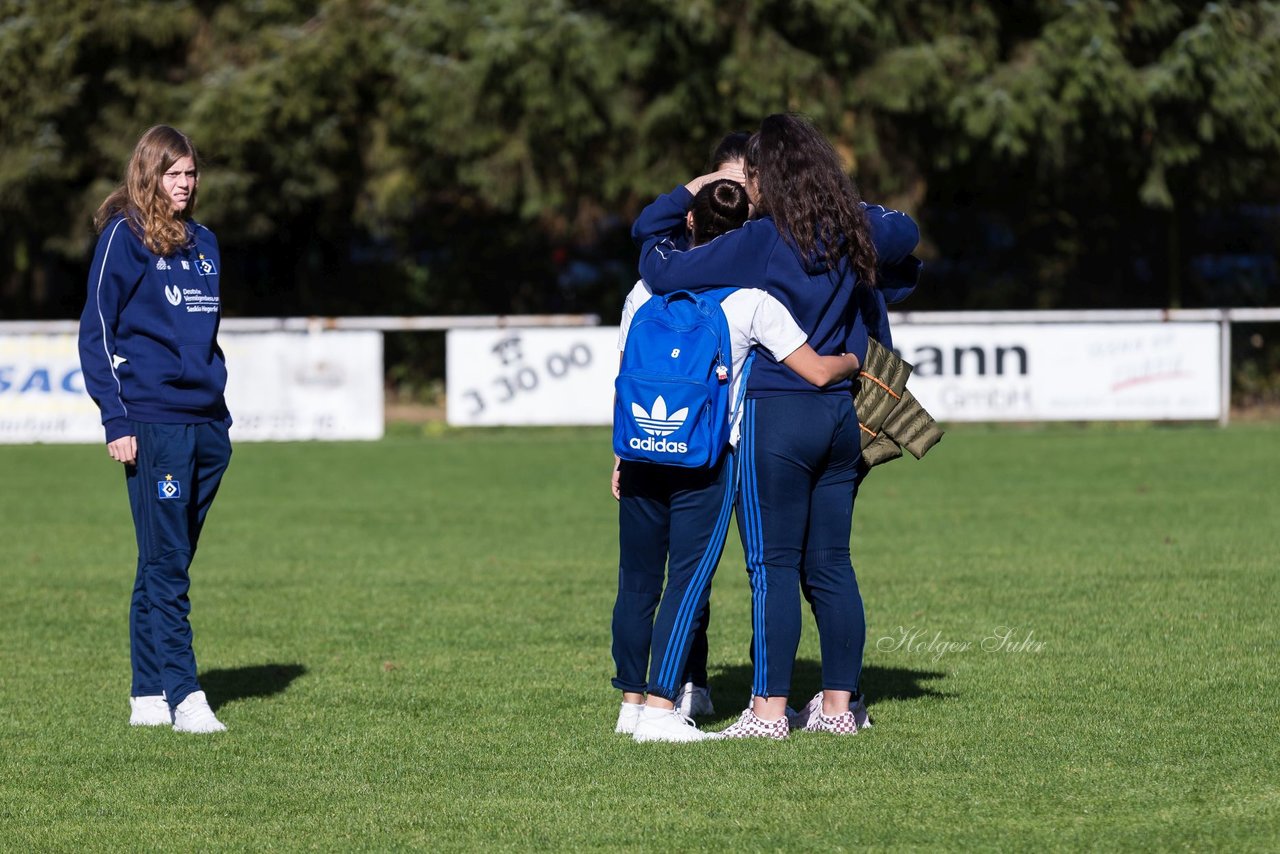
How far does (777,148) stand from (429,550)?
20.0 ft

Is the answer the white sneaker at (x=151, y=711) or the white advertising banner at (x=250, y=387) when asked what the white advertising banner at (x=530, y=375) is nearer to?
the white advertising banner at (x=250, y=387)

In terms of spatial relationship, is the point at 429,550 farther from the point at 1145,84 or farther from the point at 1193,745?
the point at 1145,84

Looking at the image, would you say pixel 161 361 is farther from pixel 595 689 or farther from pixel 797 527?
pixel 797 527

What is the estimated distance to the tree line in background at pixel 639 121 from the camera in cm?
2177

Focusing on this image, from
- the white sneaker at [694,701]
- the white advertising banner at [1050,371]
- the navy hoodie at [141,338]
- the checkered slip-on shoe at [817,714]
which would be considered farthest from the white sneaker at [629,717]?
the white advertising banner at [1050,371]

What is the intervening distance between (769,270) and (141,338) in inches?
83.0

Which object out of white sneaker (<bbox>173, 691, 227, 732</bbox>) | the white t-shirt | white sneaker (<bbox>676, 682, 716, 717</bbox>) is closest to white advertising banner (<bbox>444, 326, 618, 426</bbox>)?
white sneaker (<bbox>676, 682, 716, 717</bbox>)

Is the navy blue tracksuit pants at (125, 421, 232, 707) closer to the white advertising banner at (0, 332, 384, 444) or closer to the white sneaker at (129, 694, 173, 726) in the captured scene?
the white sneaker at (129, 694, 173, 726)

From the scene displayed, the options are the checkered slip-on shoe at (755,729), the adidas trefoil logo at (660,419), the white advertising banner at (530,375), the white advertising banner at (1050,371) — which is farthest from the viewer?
the white advertising banner at (530,375)

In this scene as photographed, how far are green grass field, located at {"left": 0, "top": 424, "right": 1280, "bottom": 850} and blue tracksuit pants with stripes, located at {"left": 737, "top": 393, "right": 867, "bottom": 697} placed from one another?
11.3 inches

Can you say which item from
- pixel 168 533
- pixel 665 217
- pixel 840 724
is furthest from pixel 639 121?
pixel 840 724

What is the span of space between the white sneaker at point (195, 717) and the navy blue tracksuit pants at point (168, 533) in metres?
0.03

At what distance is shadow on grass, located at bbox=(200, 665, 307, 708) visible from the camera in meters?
6.82

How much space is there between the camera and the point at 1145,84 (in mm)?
21781
